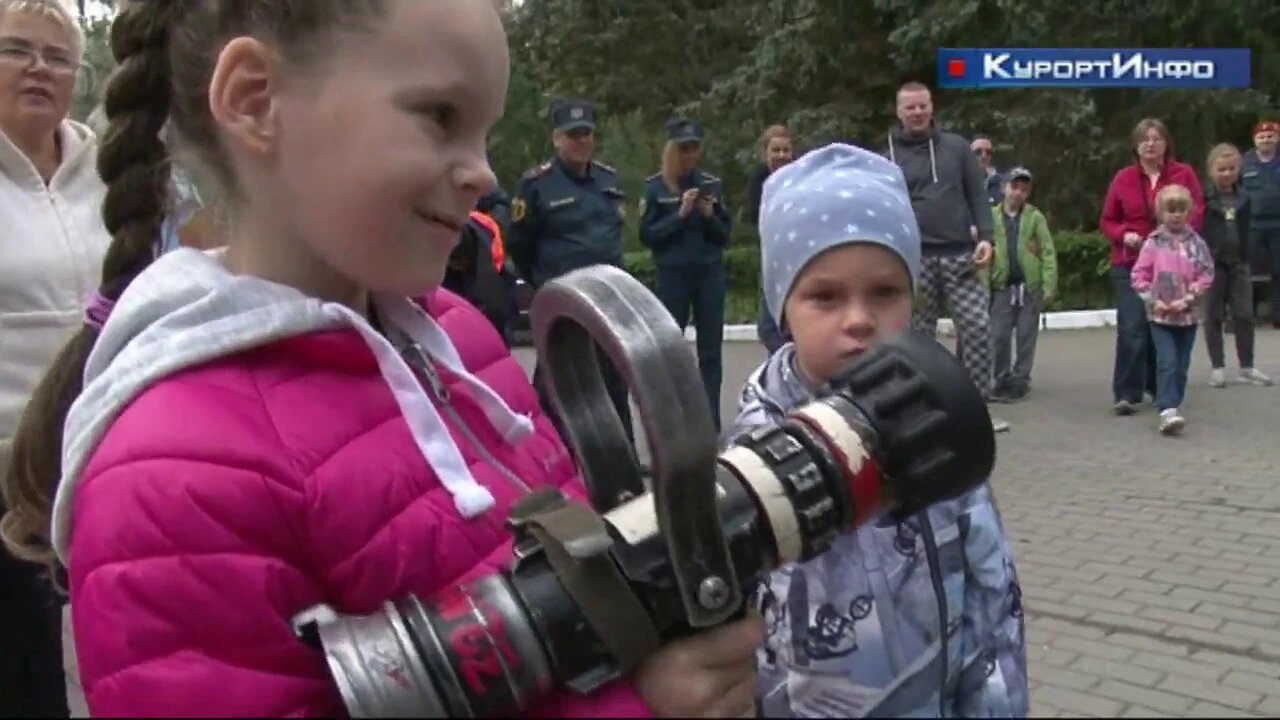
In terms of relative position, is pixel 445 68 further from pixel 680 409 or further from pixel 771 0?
pixel 771 0

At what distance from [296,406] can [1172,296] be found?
24.7 feet

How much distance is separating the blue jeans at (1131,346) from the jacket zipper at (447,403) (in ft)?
25.2

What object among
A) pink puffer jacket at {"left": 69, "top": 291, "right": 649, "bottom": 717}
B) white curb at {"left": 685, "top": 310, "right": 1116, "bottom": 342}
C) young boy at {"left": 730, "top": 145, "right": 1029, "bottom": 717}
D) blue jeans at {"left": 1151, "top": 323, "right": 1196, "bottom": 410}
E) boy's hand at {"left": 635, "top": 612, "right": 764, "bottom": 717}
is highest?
pink puffer jacket at {"left": 69, "top": 291, "right": 649, "bottom": 717}

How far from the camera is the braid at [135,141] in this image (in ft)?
4.50

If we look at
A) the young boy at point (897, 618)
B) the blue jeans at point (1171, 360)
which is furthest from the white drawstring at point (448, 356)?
the blue jeans at point (1171, 360)

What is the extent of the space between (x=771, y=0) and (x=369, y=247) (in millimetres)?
17566

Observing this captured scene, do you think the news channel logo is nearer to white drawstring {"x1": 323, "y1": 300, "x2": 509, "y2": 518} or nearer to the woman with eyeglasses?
the woman with eyeglasses

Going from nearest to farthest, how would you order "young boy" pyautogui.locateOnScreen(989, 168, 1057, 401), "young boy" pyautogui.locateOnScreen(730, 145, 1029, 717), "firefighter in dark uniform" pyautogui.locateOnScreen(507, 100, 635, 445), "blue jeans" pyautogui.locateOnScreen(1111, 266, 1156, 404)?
"young boy" pyautogui.locateOnScreen(730, 145, 1029, 717) → "firefighter in dark uniform" pyautogui.locateOnScreen(507, 100, 635, 445) → "blue jeans" pyautogui.locateOnScreen(1111, 266, 1156, 404) → "young boy" pyautogui.locateOnScreen(989, 168, 1057, 401)

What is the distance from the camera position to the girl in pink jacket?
40.1 inches

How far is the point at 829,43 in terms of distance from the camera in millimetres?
17188

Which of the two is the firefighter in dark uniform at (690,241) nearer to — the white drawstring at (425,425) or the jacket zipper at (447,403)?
the jacket zipper at (447,403)

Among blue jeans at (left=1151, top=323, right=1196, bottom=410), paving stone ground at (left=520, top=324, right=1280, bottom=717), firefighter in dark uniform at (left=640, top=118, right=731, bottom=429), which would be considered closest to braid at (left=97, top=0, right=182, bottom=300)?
paving stone ground at (left=520, top=324, right=1280, bottom=717)

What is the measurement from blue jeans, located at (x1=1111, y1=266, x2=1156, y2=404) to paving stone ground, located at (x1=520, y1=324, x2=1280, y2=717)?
0.72ft

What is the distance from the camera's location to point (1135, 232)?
8.66 m
